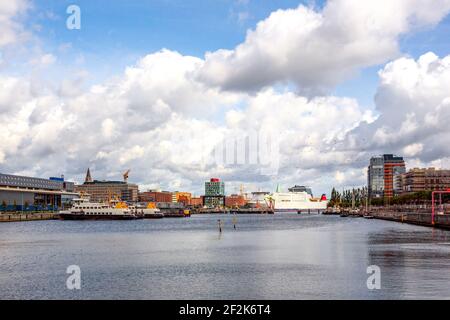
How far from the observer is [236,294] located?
43.2 meters

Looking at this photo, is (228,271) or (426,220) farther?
(426,220)

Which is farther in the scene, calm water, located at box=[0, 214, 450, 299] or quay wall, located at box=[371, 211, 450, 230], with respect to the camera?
quay wall, located at box=[371, 211, 450, 230]

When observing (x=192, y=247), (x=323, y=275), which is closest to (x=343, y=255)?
(x=323, y=275)

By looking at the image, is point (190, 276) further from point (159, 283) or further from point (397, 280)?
point (397, 280)

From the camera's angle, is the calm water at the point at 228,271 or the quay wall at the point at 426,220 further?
the quay wall at the point at 426,220

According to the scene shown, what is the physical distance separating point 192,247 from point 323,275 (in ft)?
118

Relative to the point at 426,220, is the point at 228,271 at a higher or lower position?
higher
